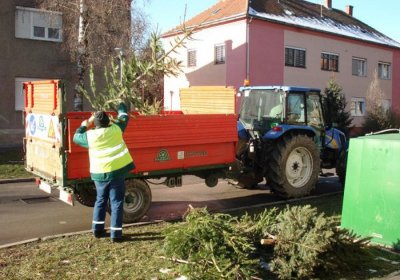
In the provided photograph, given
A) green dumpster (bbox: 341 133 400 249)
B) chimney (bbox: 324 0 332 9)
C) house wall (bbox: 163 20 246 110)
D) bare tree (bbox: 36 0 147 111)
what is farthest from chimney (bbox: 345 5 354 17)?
green dumpster (bbox: 341 133 400 249)

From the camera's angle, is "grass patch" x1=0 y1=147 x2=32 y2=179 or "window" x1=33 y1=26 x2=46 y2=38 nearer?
"grass patch" x1=0 y1=147 x2=32 y2=179

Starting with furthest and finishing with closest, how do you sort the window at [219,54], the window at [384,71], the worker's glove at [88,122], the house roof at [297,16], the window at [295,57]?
the window at [384,71], the window at [295,57], the window at [219,54], the house roof at [297,16], the worker's glove at [88,122]

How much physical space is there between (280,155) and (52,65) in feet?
44.1

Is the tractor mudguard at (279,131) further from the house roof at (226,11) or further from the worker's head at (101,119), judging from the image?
the house roof at (226,11)

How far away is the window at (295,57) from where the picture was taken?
25.5m

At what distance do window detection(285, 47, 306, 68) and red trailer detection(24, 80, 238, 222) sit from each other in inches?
718

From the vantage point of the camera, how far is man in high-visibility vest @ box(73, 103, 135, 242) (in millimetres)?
6164

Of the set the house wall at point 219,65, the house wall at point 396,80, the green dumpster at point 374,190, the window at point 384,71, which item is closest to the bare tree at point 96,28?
the house wall at point 219,65

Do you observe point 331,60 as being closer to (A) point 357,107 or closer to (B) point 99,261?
(A) point 357,107

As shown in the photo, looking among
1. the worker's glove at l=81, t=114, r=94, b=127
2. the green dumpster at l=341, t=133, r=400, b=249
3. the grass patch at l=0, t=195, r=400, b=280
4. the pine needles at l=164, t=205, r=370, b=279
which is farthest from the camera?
the worker's glove at l=81, t=114, r=94, b=127

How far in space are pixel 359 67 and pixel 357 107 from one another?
8.36 ft

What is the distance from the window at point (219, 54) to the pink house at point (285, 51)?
0.05 m

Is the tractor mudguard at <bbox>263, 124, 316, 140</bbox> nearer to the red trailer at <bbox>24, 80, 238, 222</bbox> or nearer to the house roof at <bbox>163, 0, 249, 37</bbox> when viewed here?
the red trailer at <bbox>24, 80, 238, 222</bbox>

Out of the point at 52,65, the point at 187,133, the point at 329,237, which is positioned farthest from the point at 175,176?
the point at 52,65
